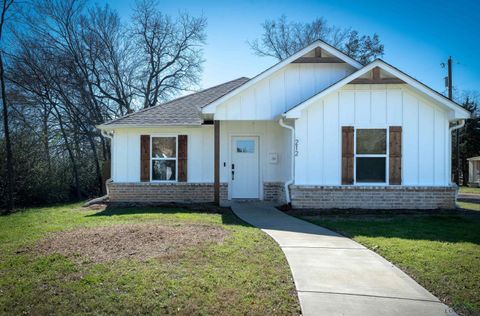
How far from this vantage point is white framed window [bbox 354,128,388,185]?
35.7ft

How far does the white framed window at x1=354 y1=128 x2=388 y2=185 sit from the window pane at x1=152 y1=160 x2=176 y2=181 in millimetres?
6524

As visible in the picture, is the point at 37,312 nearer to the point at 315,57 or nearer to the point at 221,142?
the point at 221,142

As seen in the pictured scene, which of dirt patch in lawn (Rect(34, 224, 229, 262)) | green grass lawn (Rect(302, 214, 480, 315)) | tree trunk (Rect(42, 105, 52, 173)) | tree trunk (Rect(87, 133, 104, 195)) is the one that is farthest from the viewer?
tree trunk (Rect(87, 133, 104, 195))

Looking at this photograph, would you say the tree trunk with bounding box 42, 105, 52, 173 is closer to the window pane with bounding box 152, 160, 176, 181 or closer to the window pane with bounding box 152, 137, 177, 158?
the window pane with bounding box 152, 160, 176, 181

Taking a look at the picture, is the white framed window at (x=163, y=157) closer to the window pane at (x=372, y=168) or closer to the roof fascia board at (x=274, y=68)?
the roof fascia board at (x=274, y=68)

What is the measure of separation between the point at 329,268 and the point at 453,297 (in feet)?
5.30

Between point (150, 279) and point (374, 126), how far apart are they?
8.55 meters

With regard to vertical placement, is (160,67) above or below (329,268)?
above

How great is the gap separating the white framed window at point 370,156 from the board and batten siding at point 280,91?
8.01 ft

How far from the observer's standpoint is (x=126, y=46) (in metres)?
27.0

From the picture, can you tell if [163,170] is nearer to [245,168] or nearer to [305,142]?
[245,168]

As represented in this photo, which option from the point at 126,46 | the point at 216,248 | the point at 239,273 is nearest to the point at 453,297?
the point at 239,273

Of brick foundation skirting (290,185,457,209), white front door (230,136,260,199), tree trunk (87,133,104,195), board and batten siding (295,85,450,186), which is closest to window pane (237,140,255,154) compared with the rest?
white front door (230,136,260,199)

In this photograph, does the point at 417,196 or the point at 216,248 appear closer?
the point at 216,248
